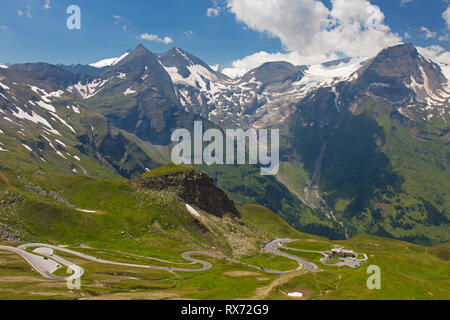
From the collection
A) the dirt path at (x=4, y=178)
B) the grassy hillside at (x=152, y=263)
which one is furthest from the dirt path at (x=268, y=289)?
the dirt path at (x=4, y=178)

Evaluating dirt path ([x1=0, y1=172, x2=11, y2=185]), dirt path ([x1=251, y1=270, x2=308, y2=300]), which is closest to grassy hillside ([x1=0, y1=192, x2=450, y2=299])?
dirt path ([x1=251, y1=270, x2=308, y2=300])

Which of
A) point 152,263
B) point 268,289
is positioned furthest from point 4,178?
point 268,289

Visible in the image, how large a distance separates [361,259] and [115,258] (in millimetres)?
141686

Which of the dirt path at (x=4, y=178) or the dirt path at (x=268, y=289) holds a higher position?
the dirt path at (x=4, y=178)

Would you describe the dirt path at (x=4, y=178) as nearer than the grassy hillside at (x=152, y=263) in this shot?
No

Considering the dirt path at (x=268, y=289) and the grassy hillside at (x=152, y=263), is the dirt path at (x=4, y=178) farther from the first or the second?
the dirt path at (x=268, y=289)

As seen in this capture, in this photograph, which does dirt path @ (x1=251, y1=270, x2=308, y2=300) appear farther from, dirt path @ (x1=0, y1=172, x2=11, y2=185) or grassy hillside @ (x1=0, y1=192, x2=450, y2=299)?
dirt path @ (x1=0, y1=172, x2=11, y2=185)

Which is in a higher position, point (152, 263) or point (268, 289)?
point (268, 289)

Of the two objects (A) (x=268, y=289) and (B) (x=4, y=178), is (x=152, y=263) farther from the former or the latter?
(B) (x=4, y=178)

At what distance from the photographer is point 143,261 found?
140 meters

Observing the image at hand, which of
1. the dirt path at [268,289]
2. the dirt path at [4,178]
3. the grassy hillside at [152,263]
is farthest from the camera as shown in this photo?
the dirt path at [4,178]

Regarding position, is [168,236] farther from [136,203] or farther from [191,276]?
[191,276]

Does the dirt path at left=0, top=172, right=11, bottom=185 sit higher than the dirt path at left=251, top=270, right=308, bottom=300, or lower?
higher
